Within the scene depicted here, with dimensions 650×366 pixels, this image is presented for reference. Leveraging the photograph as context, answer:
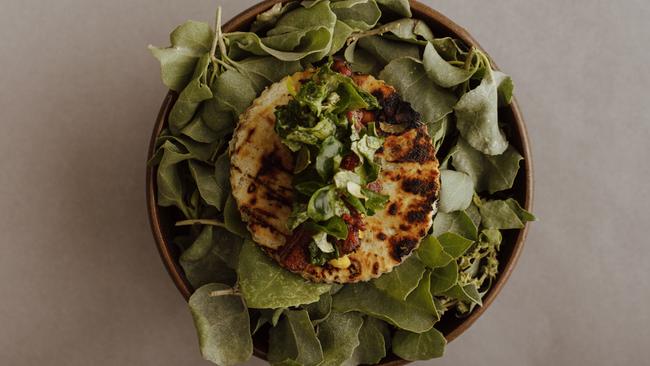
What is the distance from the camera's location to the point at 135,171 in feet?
6.18

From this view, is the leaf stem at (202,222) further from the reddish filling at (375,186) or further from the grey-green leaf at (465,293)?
the grey-green leaf at (465,293)

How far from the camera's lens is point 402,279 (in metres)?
1.48

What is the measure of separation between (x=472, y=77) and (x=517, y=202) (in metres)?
0.27

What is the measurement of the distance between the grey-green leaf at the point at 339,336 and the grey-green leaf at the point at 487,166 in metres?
0.36

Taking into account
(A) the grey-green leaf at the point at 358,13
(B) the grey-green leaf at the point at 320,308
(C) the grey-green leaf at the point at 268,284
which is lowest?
(B) the grey-green leaf at the point at 320,308

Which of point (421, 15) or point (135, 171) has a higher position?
point (421, 15)

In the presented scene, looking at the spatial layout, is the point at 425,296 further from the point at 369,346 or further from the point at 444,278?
the point at 369,346

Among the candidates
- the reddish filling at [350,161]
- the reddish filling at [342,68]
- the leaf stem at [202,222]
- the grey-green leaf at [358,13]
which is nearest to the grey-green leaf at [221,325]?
the leaf stem at [202,222]

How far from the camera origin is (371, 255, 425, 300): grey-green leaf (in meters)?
1.46

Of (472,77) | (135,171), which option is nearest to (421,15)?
(472,77)

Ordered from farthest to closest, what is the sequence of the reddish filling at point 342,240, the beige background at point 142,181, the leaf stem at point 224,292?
the beige background at point 142,181
the leaf stem at point 224,292
the reddish filling at point 342,240

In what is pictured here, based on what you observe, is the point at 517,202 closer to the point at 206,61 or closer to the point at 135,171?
the point at 206,61

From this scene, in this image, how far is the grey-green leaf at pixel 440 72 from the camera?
149 cm

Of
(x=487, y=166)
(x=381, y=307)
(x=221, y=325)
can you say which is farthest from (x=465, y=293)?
(x=221, y=325)
